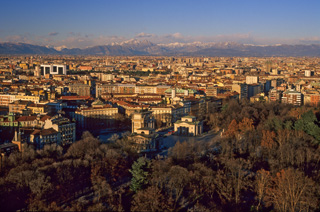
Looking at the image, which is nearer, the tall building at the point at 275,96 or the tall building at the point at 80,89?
the tall building at the point at 275,96

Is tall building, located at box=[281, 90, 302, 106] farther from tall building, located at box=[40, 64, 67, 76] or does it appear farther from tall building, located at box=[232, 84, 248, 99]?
tall building, located at box=[40, 64, 67, 76]

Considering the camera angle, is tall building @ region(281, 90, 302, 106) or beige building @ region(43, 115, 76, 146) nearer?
beige building @ region(43, 115, 76, 146)

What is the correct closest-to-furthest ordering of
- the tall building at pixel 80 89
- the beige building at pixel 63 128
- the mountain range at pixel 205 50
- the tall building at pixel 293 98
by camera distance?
the beige building at pixel 63 128, the tall building at pixel 293 98, the tall building at pixel 80 89, the mountain range at pixel 205 50

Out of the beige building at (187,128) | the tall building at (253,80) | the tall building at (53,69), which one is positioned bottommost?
the beige building at (187,128)

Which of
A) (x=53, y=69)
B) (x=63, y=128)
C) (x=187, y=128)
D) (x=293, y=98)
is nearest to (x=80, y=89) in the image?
(x=293, y=98)

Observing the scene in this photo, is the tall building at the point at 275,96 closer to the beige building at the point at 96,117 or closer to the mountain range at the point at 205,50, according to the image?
the beige building at the point at 96,117

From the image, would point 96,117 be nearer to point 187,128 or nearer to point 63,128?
point 187,128

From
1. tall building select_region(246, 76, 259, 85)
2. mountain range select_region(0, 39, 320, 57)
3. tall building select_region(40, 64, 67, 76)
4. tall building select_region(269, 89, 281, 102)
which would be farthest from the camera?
mountain range select_region(0, 39, 320, 57)

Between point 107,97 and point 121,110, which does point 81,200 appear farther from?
point 107,97

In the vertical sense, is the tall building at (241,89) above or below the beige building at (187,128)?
above

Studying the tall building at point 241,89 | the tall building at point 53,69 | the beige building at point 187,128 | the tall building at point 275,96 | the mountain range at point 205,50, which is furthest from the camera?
the mountain range at point 205,50

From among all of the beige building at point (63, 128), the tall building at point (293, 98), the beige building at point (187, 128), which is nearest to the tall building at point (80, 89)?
the tall building at point (293, 98)

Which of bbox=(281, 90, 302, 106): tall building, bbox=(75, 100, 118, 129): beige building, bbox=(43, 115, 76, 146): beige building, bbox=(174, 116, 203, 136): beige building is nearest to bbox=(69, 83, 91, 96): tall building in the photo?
bbox=(75, 100, 118, 129): beige building
